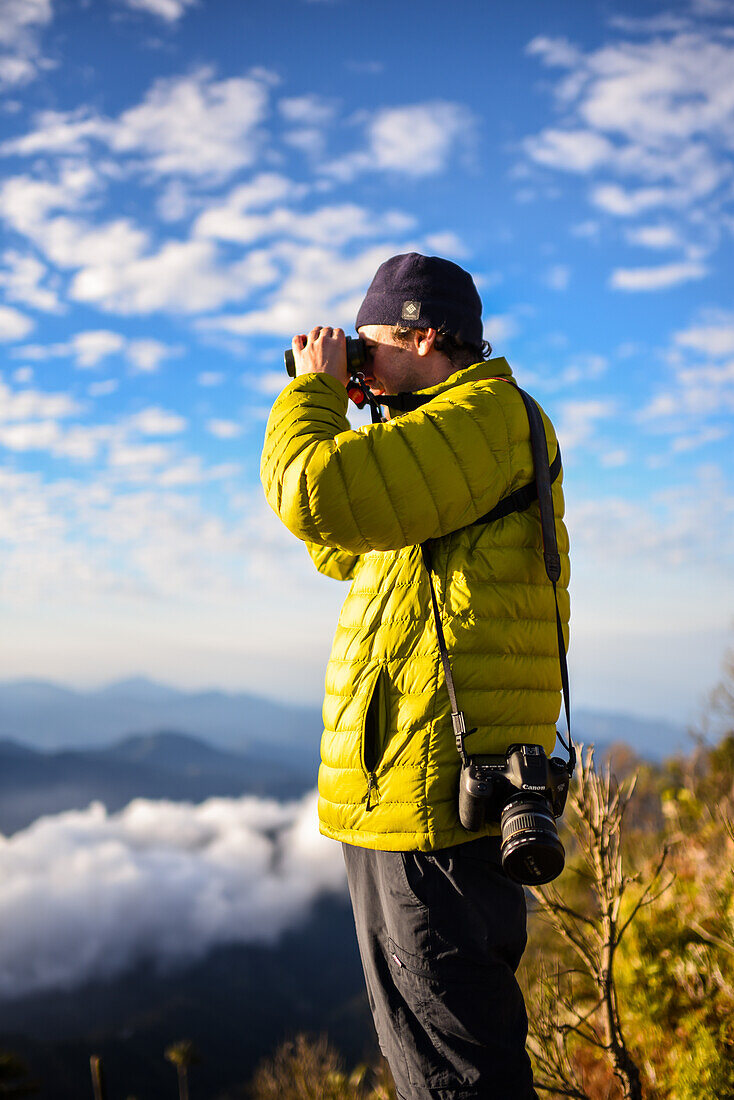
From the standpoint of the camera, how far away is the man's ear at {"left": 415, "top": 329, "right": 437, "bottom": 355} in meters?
2.41

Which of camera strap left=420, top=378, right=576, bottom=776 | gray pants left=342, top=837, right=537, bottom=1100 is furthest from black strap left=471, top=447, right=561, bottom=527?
gray pants left=342, top=837, right=537, bottom=1100

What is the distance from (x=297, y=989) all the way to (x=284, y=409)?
180 m

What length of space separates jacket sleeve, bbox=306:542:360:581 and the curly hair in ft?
2.37

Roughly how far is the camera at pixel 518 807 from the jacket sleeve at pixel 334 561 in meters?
0.97

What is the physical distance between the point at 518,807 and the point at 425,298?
4.95ft

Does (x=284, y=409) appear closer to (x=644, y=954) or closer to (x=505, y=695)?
(x=505, y=695)

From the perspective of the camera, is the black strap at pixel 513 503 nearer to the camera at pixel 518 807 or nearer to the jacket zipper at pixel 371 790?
the camera at pixel 518 807

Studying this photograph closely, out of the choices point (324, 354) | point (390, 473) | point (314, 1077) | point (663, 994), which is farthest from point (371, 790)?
point (314, 1077)

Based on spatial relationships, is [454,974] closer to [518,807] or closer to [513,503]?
[518,807]

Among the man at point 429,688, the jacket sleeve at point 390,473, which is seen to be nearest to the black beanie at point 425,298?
the man at point 429,688

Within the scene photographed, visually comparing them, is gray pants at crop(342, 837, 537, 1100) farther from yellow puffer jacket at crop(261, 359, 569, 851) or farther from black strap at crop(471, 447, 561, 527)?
black strap at crop(471, 447, 561, 527)

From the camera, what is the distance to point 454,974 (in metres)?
1.91

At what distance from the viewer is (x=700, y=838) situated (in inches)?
412

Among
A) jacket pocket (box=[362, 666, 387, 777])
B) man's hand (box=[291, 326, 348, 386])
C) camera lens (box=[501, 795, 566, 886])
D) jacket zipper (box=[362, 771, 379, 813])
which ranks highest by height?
man's hand (box=[291, 326, 348, 386])
